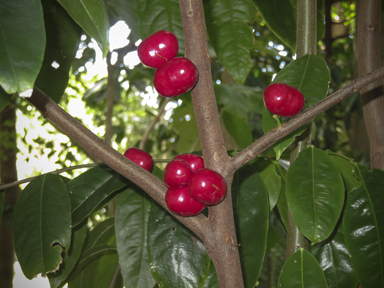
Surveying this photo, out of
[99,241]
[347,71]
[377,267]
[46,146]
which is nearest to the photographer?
[377,267]

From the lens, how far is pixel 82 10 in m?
0.34

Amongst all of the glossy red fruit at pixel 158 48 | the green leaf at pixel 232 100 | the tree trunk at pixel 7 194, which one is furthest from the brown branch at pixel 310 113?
the tree trunk at pixel 7 194

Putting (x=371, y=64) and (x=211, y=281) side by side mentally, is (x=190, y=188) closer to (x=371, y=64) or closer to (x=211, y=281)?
(x=211, y=281)

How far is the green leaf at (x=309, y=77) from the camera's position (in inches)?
17.6

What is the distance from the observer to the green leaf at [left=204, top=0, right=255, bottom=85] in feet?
1.74

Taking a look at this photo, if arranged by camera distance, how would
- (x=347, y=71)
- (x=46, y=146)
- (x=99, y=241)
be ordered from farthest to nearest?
(x=347, y=71) → (x=46, y=146) → (x=99, y=241)

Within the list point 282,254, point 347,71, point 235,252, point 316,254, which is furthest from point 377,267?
point 347,71

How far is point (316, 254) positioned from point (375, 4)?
13.6 inches

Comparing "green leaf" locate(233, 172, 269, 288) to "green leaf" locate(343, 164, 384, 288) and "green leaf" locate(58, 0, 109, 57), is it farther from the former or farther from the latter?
"green leaf" locate(58, 0, 109, 57)

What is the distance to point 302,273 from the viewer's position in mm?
428

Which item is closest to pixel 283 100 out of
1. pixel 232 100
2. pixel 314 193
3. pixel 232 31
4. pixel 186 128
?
pixel 314 193

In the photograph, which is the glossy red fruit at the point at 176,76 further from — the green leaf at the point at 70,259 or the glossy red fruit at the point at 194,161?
the green leaf at the point at 70,259

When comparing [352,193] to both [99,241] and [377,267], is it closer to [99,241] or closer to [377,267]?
[377,267]

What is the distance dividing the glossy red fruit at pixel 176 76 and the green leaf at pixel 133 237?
218 mm
